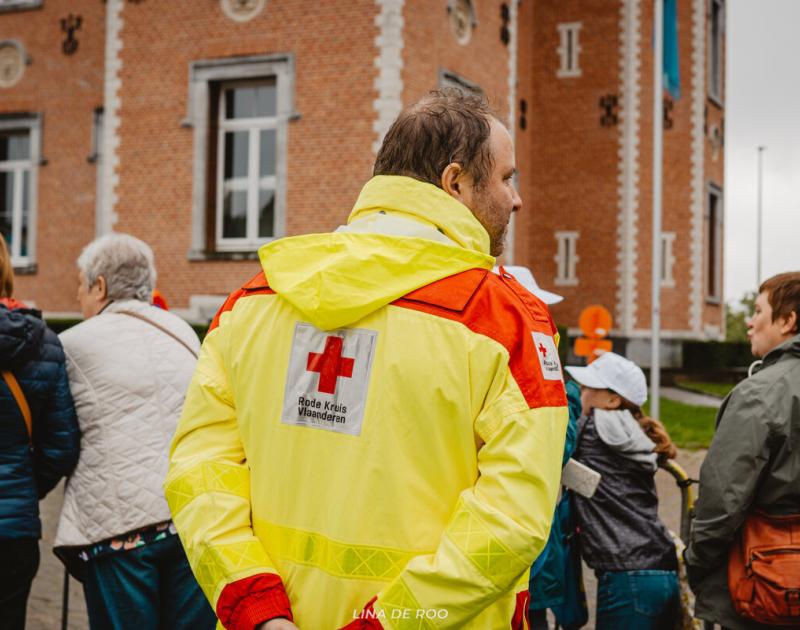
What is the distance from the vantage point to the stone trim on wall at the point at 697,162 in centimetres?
2395

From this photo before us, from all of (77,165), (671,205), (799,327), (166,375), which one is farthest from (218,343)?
(671,205)

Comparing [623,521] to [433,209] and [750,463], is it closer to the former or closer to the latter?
[750,463]

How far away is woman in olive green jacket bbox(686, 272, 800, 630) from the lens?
278 centimetres

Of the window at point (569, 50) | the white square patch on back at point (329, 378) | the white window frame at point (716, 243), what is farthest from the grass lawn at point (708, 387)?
the white square patch on back at point (329, 378)

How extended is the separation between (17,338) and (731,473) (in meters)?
2.43

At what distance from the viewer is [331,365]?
183 centimetres

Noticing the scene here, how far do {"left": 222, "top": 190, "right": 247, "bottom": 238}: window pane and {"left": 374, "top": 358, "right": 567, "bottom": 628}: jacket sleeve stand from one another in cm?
1396

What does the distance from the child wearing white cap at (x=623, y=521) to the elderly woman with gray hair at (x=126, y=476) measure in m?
1.56

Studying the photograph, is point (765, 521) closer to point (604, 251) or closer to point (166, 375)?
point (166, 375)

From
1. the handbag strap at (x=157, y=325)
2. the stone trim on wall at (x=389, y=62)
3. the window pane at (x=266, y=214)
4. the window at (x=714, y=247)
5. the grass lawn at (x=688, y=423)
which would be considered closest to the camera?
the handbag strap at (x=157, y=325)

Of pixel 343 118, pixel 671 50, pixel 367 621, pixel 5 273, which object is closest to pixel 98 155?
pixel 343 118

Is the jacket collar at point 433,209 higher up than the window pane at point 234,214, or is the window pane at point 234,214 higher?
the window pane at point 234,214

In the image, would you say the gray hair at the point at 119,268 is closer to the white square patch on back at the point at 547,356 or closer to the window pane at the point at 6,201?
the white square patch on back at the point at 547,356

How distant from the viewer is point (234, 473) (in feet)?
6.41
